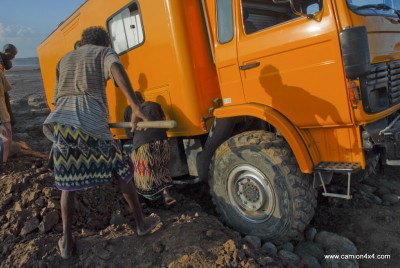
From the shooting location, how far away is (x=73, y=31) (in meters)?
5.46

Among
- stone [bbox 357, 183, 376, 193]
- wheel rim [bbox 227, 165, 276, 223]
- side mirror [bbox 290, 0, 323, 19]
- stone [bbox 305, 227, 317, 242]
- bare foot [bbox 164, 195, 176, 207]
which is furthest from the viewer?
stone [bbox 357, 183, 376, 193]

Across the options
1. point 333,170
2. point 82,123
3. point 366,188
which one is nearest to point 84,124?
point 82,123

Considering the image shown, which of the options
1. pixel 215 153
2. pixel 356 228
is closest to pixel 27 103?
pixel 215 153

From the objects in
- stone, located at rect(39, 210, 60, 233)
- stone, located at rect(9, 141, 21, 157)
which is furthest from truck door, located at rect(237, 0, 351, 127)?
stone, located at rect(9, 141, 21, 157)

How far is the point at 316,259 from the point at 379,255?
2.04ft

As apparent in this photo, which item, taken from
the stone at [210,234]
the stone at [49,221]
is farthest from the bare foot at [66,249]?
the stone at [210,234]

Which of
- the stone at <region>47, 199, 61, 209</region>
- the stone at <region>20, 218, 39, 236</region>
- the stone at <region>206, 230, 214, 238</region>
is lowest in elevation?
the stone at <region>206, 230, 214, 238</region>

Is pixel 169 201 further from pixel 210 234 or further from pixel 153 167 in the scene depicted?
pixel 210 234

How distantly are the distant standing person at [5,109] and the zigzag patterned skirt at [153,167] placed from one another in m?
2.14

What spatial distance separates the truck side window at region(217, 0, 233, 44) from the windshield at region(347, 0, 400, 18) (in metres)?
1.17

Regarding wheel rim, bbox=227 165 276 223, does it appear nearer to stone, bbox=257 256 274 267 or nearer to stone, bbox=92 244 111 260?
stone, bbox=257 256 274 267

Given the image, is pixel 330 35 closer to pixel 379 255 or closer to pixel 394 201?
pixel 379 255

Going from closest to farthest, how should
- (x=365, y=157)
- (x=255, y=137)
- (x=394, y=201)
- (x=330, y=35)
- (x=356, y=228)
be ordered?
(x=330, y=35)
(x=365, y=157)
(x=255, y=137)
(x=356, y=228)
(x=394, y=201)

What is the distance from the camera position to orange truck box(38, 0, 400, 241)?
2.90 metres
